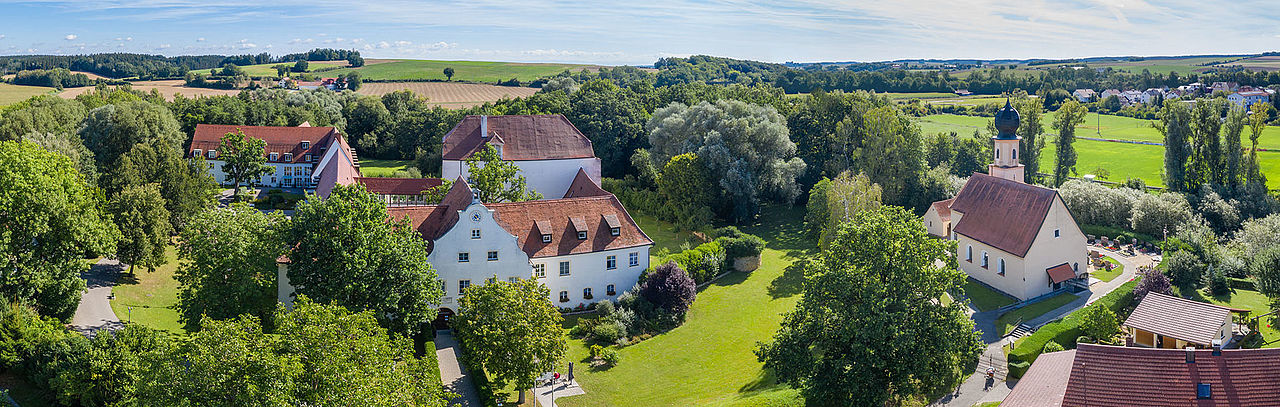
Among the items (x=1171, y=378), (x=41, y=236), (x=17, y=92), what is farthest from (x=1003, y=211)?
(x=17, y=92)

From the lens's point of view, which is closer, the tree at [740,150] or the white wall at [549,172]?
the white wall at [549,172]

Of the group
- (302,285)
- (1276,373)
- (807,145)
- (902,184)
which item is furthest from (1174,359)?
(807,145)

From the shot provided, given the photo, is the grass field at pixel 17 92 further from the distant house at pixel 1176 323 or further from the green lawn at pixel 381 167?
the distant house at pixel 1176 323

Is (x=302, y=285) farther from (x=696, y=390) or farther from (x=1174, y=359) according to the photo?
(x=1174, y=359)

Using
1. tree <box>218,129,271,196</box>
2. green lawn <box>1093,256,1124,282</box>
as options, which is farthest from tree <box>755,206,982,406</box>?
tree <box>218,129,271,196</box>

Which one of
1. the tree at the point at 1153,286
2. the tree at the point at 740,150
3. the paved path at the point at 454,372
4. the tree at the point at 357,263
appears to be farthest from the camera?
the tree at the point at 740,150

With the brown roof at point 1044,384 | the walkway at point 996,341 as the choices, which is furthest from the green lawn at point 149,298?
the brown roof at point 1044,384

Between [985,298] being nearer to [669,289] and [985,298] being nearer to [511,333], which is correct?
[669,289]
